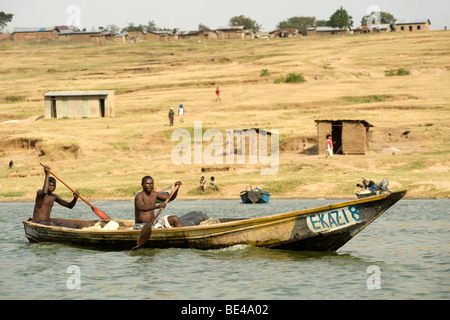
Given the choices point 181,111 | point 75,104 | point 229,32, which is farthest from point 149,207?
point 229,32

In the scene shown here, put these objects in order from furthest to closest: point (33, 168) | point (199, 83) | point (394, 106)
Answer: point (199, 83) → point (394, 106) → point (33, 168)

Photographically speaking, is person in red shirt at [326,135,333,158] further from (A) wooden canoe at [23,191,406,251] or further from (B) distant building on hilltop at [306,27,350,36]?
(B) distant building on hilltop at [306,27,350,36]

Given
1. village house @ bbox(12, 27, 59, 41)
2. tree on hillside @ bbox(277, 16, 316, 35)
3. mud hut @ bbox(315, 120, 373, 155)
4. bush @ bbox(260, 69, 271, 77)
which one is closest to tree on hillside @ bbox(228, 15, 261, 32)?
tree on hillside @ bbox(277, 16, 316, 35)

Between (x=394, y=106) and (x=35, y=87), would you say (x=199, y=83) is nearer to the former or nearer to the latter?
(x=35, y=87)

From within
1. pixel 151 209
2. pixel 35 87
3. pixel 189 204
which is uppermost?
pixel 35 87

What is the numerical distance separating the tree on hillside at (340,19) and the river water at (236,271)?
366ft

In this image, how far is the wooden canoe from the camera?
46.7 ft

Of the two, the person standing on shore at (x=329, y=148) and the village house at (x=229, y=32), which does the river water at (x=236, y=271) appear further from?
the village house at (x=229, y=32)

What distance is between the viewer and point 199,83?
67.8 metres

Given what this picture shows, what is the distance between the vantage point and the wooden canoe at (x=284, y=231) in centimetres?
1423

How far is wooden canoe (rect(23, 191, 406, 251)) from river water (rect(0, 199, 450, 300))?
24 cm

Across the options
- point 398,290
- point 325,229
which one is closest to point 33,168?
point 325,229

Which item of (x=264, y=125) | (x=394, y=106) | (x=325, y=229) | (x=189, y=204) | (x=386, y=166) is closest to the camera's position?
(x=325, y=229)

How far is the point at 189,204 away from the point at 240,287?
59.1 ft
